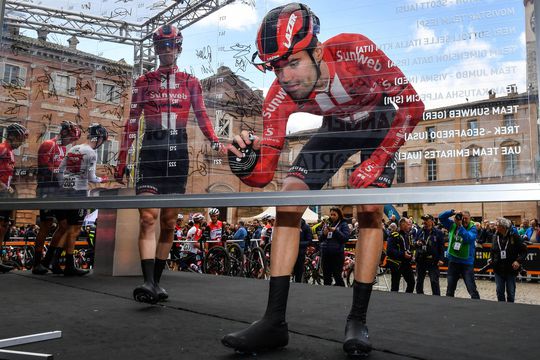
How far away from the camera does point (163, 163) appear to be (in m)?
2.29

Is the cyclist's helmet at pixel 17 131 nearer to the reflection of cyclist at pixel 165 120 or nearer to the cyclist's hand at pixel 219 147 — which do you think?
the reflection of cyclist at pixel 165 120

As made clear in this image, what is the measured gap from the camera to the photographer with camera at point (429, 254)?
7004 mm

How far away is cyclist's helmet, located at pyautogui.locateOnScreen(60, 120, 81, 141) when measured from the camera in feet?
8.45

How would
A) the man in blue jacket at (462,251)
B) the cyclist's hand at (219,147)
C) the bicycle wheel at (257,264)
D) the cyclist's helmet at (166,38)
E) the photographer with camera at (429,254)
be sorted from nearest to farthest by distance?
1. the cyclist's hand at (219,147)
2. the cyclist's helmet at (166,38)
3. the man in blue jacket at (462,251)
4. the photographer with camera at (429,254)
5. the bicycle wheel at (257,264)

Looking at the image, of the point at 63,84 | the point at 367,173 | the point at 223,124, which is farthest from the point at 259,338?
the point at 63,84

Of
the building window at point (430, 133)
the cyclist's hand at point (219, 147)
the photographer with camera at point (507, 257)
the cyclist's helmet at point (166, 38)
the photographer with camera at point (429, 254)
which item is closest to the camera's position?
the building window at point (430, 133)

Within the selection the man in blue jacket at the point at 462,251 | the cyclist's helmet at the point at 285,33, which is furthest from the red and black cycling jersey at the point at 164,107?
the man in blue jacket at the point at 462,251

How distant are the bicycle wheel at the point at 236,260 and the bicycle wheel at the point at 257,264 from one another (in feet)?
0.59

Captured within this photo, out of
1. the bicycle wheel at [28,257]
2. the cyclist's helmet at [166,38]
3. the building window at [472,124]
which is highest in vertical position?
the cyclist's helmet at [166,38]

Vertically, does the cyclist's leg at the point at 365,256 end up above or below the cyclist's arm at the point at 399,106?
below

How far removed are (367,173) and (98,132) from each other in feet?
4.96

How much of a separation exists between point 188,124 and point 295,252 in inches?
32.1

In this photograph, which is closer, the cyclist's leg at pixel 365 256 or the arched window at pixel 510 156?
the arched window at pixel 510 156

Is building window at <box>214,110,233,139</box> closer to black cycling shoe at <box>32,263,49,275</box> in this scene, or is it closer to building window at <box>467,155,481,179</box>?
building window at <box>467,155,481,179</box>
